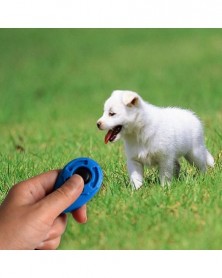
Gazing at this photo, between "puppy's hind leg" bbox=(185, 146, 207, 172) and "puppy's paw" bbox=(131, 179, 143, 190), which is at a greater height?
"puppy's hind leg" bbox=(185, 146, 207, 172)

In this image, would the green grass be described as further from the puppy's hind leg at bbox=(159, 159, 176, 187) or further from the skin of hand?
the skin of hand

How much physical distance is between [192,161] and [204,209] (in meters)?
1.11

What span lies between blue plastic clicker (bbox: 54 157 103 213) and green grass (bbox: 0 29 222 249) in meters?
0.19

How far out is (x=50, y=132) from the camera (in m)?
7.55

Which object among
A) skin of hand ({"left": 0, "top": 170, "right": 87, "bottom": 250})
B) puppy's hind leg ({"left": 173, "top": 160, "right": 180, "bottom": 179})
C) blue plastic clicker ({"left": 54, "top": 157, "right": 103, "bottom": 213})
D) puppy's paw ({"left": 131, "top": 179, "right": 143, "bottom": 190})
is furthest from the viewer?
puppy's hind leg ({"left": 173, "top": 160, "right": 180, "bottom": 179})

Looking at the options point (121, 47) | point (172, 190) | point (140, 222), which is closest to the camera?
point (140, 222)

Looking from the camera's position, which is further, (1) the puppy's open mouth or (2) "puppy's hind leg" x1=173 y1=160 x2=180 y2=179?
(2) "puppy's hind leg" x1=173 y1=160 x2=180 y2=179

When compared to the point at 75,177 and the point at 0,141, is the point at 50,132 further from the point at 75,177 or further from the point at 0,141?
the point at 75,177

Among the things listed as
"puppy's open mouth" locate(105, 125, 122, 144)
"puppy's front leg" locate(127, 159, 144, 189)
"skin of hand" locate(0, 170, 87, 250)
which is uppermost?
"puppy's open mouth" locate(105, 125, 122, 144)

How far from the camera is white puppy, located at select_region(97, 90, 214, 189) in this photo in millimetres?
5066

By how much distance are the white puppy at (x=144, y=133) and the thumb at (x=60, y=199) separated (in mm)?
1064

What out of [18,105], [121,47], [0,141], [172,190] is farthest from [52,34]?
[172,190]

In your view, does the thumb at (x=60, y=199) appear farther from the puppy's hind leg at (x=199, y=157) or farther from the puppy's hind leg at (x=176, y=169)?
the puppy's hind leg at (x=199, y=157)

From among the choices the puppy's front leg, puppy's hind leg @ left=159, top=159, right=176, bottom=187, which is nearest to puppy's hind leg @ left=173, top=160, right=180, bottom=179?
puppy's hind leg @ left=159, top=159, right=176, bottom=187
